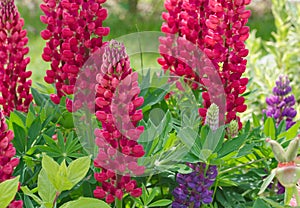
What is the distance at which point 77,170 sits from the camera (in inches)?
47.0

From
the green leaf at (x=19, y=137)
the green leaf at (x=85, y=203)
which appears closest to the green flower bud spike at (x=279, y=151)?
the green leaf at (x=85, y=203)

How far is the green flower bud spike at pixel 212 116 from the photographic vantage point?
1542 mm

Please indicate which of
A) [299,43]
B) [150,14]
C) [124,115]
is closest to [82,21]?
[124,115]

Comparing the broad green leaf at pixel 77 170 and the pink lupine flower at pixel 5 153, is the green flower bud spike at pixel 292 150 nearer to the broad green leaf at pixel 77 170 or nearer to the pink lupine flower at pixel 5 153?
the broad green leaf at pixel 77 170

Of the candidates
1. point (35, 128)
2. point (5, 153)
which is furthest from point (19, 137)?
point (5, 153)

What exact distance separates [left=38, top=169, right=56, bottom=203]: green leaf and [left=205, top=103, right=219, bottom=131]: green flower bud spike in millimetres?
473

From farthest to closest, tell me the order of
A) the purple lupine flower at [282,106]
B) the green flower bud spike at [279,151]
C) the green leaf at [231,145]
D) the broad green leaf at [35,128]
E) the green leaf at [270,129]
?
1. the purple lupine flower at [282,106]
2. the green leaf at [270,129]
3. the broad green leaf at [35,128]
4. the green leaf at [231,145]
5. the green flower bud spike at [279,151]

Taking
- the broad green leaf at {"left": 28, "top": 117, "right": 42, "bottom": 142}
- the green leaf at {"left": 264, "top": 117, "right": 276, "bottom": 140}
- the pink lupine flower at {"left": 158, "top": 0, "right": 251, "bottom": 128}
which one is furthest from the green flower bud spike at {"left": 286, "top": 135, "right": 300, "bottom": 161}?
the broad green leaf at {"left": 28, "top": 117, "right": 42, "bottom": 142}

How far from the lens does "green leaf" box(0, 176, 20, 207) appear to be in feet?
3.83

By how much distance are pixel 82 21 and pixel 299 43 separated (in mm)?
2001

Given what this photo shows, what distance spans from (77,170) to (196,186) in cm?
55

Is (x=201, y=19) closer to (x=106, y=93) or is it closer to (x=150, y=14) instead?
(x=106, y=93)

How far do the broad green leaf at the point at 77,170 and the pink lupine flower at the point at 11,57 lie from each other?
0.91 meters

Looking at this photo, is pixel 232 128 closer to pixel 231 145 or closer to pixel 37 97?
pixel 231 145
